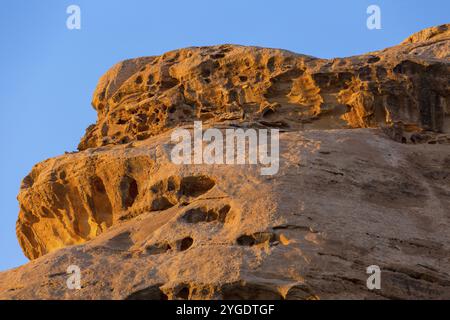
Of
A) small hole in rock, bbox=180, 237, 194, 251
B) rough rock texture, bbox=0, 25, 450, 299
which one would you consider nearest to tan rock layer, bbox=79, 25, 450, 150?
rough rock texture, bbox=0, 25, 450, 299

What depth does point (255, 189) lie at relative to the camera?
682 inches

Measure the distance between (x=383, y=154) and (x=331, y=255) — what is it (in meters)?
3.89

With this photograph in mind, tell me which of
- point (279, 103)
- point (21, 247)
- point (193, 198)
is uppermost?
point (279, 103)

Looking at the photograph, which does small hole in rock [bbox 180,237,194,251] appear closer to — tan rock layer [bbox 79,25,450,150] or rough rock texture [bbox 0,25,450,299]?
rough rock texture [bbox 0,25,450,299]

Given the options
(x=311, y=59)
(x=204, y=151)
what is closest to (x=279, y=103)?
(x=311, y=59)

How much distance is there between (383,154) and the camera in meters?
19.1

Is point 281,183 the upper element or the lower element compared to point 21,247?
upper

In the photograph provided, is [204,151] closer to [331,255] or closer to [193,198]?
[193,198]

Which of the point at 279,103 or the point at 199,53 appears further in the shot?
the point at 199,53

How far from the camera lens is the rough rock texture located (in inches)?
618

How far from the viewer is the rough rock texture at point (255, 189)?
15703mm

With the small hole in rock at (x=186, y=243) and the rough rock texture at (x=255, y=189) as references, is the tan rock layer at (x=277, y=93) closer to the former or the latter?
the rough rock texture at (x=255, y=189)

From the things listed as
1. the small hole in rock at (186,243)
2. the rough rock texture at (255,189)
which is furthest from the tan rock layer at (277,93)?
the small hole in rock at (186,243)
